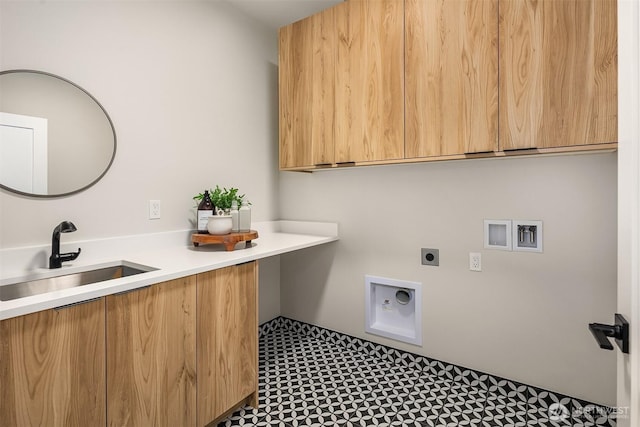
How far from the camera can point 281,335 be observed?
2.67 meters

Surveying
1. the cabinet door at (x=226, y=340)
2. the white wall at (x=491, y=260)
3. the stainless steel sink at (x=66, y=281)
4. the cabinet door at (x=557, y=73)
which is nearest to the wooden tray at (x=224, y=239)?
the cabinet door at (x=226, y=340)

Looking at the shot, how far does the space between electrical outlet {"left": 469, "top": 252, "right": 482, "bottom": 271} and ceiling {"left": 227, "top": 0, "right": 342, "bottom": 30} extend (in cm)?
202

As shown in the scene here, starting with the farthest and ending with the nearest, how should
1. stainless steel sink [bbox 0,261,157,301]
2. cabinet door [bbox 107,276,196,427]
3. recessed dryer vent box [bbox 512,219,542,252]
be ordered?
1. recessed dryer vent box [bbox 512,219,542,252]
2. stainless steel sink [bbox 0,261,157,301]
3. cabinet door [bbox 107,276,196,427]

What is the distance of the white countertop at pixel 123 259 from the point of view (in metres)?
1.01

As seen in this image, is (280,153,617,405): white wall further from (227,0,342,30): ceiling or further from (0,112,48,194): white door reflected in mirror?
(0,112,48,194): white door reflected in mirror

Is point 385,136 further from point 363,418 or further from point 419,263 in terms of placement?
point 363,418

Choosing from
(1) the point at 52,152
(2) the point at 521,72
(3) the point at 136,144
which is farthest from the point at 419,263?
(1) the point at 52,152

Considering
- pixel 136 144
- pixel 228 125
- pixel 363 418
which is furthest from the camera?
pixel 228 125

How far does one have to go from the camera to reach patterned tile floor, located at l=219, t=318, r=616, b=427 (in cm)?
163

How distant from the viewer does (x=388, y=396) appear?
1836mm

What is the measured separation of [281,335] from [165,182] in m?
1.56

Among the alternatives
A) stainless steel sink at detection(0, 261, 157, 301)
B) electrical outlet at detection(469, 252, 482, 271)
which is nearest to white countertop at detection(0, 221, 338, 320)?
stainless steel sink at detection(0, 261, 157, 301)

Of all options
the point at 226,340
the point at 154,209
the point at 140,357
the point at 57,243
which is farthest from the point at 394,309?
the point at 57,243

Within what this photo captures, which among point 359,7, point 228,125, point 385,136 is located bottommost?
point 385,136
